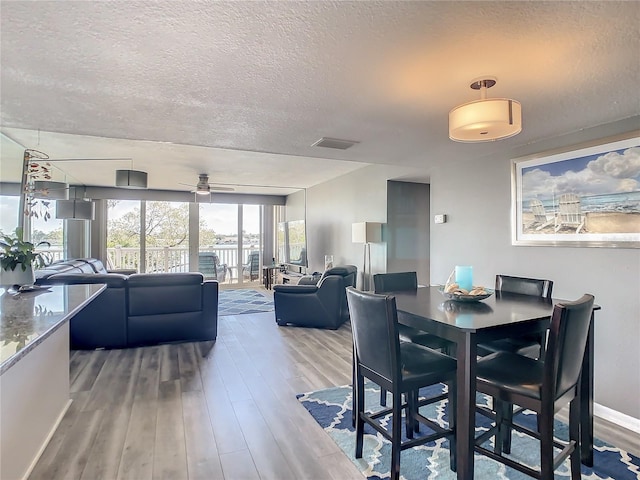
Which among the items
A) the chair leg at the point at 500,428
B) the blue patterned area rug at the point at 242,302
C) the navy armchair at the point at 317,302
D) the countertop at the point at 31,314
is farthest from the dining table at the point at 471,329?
the blue patterned area rug at the point at 242,302

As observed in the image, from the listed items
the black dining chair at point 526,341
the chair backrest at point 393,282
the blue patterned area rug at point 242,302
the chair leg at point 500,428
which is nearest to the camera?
the chair leg at point 500,428

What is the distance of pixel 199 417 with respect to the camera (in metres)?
2.50

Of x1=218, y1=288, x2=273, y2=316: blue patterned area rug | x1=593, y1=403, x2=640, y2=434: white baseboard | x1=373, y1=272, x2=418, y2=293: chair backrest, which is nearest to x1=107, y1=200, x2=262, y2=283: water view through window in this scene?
x1=218, y1=288, x2=273, y2=316: blue patterned area rug

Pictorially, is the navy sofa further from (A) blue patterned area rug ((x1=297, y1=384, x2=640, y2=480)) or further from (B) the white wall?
(B) the white wall

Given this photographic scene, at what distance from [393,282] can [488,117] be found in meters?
1.56

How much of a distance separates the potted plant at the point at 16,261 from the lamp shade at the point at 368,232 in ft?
11.8

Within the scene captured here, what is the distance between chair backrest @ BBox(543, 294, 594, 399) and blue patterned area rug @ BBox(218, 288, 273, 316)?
15.8ft

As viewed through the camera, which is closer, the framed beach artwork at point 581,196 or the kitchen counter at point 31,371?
the kitchen counter at point 31,371

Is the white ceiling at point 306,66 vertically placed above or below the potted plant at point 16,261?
above

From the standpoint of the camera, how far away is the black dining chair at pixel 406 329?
100 inches

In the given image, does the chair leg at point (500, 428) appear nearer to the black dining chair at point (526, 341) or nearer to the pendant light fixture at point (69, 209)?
the black dining chair at point (526, 341)

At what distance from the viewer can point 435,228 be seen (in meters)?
4.26

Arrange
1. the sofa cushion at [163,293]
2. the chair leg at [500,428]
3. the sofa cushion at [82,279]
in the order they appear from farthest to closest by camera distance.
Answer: the sofa cushion at [163,293]
the sofa cushion at [82,279]
the chair leg at [500,428]

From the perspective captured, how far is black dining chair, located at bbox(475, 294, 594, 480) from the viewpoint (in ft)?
5.22
